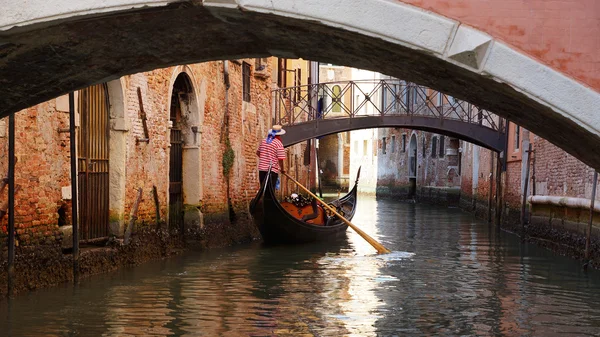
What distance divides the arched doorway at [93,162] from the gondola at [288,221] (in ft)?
8.63

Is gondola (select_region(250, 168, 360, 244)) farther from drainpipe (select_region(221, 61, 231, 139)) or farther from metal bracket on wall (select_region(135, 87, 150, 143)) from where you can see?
metal bracket on wall (select_region(135, 87, 150, 143))

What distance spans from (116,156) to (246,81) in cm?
433

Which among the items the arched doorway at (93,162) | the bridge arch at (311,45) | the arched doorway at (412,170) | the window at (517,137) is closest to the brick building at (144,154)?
the arched doorway at (93,162)

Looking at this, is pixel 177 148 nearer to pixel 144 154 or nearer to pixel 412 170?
pixel 144 154

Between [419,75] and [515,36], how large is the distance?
0.71m

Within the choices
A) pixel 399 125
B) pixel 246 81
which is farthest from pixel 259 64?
pixel 399 125

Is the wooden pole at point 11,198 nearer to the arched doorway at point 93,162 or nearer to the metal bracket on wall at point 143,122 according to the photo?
the arched doorway at point 93,162

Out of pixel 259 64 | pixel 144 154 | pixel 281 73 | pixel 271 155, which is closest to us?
pixel 144 154

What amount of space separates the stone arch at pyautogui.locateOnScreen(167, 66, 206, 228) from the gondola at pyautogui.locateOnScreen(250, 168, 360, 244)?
2.57ft

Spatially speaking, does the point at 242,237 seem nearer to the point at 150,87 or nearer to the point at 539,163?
the point at 150,87

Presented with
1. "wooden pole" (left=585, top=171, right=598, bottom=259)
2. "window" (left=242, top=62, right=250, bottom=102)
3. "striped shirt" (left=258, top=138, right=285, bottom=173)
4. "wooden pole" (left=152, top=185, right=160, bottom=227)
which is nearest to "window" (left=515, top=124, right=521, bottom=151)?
"window" (left=242, top=62, right=250, bottom=102)

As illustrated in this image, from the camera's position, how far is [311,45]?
3.86 meters

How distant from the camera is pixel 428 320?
19.4 feet

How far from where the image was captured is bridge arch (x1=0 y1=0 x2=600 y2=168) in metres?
3.24
